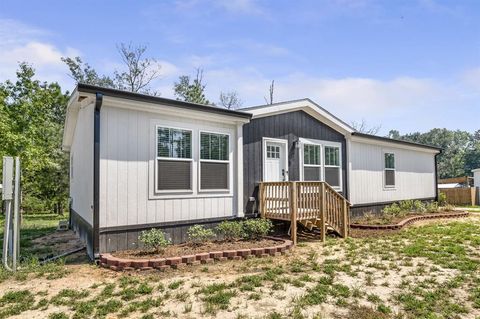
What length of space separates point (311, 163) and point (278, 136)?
5.30 feet

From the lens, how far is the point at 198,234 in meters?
6.73

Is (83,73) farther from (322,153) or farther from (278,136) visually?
(322,153)

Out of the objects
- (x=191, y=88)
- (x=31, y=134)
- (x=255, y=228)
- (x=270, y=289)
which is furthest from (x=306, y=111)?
(x=191, y=88)

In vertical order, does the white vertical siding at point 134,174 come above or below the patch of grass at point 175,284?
above

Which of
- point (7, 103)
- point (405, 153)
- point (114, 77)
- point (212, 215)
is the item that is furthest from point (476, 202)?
point (114, 77)

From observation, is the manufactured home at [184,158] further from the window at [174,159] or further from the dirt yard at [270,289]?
the dirt yard at [270,289]

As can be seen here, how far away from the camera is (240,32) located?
1230 centimetres

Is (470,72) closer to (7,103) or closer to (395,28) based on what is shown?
(395,28)

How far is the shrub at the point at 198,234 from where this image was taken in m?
6.77

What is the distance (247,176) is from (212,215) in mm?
1462

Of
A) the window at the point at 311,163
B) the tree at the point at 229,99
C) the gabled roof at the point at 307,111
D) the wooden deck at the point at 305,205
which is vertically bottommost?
the wooden deck at the point at 305,205

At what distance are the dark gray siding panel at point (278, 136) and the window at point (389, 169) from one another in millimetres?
2942

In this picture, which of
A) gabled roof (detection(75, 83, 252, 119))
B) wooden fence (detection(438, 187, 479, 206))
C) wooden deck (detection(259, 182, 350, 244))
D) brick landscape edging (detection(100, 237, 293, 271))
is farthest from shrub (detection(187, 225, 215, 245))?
wooden fence (detection(438, 187, 479, 206))

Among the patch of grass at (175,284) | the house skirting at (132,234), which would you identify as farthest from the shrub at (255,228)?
the patch of grass at (175,284)
